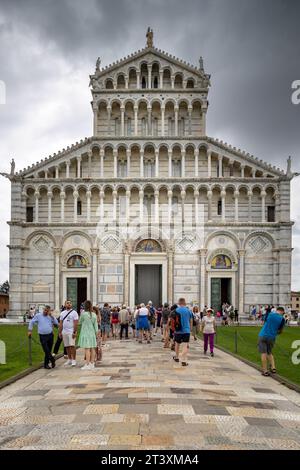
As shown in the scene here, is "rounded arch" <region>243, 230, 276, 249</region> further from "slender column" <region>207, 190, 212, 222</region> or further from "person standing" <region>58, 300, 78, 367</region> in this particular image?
"person standing" <region>58, 300, 78, 367</region>

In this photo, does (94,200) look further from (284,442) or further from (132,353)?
(284,442)

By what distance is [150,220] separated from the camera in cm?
3731

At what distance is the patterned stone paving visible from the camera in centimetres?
669

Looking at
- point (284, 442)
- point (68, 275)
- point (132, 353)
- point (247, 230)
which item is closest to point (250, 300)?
point (247, 230)

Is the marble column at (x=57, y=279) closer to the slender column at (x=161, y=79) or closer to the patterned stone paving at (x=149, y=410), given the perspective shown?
the slender column at (x=161, y=79)

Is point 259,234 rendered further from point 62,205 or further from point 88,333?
point 88,333

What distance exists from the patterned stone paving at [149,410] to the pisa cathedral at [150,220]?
2347cm

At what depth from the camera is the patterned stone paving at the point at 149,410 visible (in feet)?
22.0

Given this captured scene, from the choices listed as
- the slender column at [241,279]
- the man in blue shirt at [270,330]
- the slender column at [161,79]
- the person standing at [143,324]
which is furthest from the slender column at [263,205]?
the man in blue shirt at [270,330]

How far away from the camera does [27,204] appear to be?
125 ft

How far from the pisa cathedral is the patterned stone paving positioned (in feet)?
77.0

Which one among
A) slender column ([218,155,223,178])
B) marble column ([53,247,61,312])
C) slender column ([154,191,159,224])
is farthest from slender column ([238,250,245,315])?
marble column ([53,247,61,312])

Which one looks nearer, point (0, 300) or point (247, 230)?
point (247, 230)

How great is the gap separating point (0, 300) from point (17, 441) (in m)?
63.5
